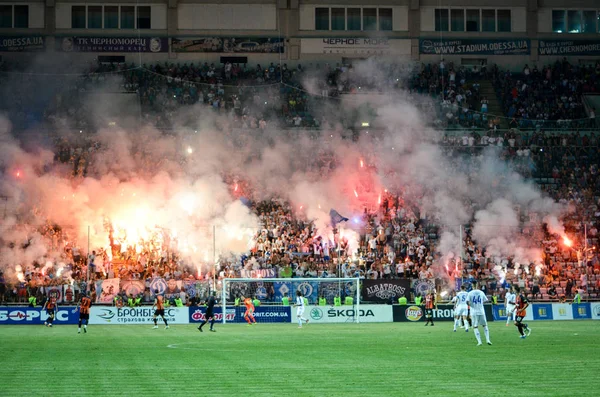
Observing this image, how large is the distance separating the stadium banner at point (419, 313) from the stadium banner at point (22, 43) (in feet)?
92.5

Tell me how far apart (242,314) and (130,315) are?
4.99 meters

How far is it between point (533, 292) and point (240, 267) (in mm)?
14015

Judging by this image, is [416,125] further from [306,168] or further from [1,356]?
[1,356]

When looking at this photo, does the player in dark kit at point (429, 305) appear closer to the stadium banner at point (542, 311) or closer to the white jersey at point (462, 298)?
the white jersey at point (462, 298)

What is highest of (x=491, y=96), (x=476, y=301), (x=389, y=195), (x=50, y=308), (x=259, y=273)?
(x=491, y=96)

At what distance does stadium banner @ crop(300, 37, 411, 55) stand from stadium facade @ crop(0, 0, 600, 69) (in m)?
0.06

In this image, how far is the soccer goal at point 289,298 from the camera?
1494 inches

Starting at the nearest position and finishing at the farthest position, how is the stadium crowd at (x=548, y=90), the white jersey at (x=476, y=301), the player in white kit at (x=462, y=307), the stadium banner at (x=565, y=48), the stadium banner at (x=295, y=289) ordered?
the white jersey at (x=476, y=301) → the player in white kit at (x=462, y=307) → the stadium banner at (x=295, y=289) → the stadium crowd at (x=548, y=90) → the stadium banner at (x=565, y=48)

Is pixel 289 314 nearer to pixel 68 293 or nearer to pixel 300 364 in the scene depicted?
pixel 68 293

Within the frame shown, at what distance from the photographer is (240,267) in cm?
4022

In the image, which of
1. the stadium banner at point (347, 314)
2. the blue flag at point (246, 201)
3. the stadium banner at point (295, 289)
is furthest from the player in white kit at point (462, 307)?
the blue flag at point (246, 201)

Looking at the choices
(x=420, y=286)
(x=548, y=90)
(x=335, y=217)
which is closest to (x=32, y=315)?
(x=335, y=217)

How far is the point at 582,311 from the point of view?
1542 inches

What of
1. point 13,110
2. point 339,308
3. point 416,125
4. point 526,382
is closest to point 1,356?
point 526,382
